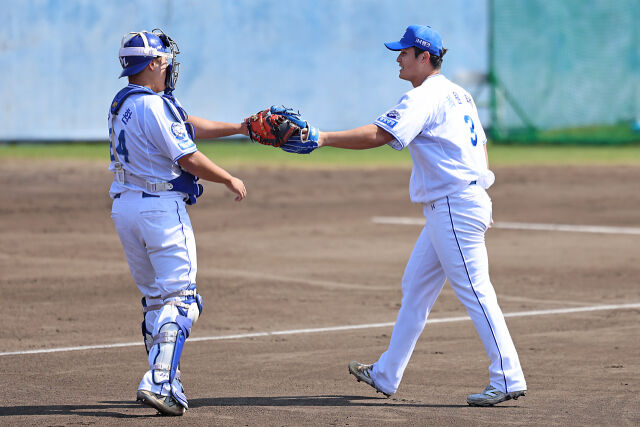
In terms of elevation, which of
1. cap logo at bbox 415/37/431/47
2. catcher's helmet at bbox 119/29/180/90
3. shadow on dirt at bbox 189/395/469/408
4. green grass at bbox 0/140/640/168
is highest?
catcher's helmet at bbox 119/29/180/90

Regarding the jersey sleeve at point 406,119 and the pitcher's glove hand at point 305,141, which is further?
the pitcher's glove hand at point 305,141

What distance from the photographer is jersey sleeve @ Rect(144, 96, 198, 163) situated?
6.05 meters

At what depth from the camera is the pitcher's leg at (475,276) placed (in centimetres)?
635

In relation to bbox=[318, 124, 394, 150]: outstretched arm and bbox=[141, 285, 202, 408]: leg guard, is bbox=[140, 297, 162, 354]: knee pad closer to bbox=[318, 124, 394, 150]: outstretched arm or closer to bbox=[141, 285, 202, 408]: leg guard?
bbox=[141, 285, 202, 408]: leg guard

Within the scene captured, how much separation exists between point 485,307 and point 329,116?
25.4 meters

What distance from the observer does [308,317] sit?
31.0 ft

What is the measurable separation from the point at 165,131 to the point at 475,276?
1910 mm

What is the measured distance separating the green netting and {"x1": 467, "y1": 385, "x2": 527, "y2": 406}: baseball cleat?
80.4 ft

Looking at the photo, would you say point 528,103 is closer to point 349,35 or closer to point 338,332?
point 349,35

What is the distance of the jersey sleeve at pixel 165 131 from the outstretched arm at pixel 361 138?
0.77m

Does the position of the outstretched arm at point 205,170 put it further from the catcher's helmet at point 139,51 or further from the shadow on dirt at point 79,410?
the shadow on dirt at point 79,410

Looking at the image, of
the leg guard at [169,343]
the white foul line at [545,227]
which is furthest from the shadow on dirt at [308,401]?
the white foul line at [545,227]

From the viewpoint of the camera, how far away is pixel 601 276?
11.5m

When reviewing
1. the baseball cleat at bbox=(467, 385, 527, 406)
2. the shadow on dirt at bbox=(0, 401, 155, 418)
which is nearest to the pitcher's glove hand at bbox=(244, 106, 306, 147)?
the shadow on dirt at bbox=(0, 401, 155, 418)
